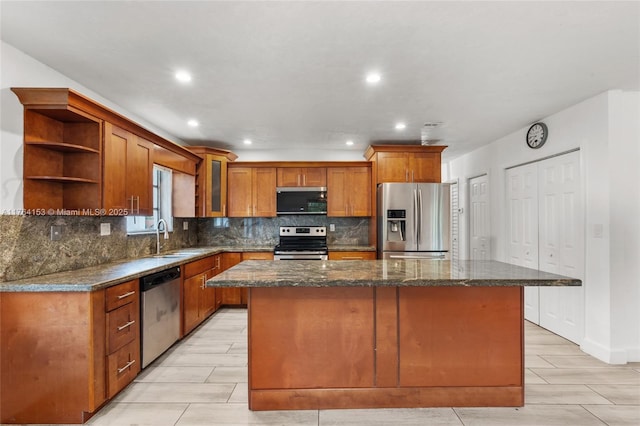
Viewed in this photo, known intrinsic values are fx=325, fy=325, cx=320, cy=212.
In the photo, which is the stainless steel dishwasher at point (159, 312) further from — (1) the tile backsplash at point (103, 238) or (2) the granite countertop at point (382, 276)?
(2) the granite countertop at point (382, 276)

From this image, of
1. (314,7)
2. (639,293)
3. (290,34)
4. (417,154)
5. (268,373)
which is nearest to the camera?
(314,7)

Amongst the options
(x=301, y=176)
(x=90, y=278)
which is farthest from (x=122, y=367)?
(x=301, y=176)

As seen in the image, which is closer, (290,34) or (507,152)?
(290,34)

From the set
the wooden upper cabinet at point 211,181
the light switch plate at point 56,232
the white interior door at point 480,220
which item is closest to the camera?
the light switch plate at point 56,232

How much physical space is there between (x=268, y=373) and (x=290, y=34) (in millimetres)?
2277

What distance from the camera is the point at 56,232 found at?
2.55m

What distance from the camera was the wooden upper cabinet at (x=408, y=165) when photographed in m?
4.81

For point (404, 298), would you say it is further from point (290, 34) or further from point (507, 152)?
point (507, 152)

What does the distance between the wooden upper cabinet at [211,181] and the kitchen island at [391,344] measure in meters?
2.81

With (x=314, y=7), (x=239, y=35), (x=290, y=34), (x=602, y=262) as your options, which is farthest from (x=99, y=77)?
(x=602, y=262)

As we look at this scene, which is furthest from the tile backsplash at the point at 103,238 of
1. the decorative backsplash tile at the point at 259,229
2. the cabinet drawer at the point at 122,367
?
the cabinet drawer at the point at 122,367

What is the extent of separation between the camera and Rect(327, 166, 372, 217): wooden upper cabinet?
514 cm

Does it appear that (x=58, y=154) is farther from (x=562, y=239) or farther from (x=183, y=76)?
(x=562, y=239)

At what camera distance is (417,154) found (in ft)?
15.8
